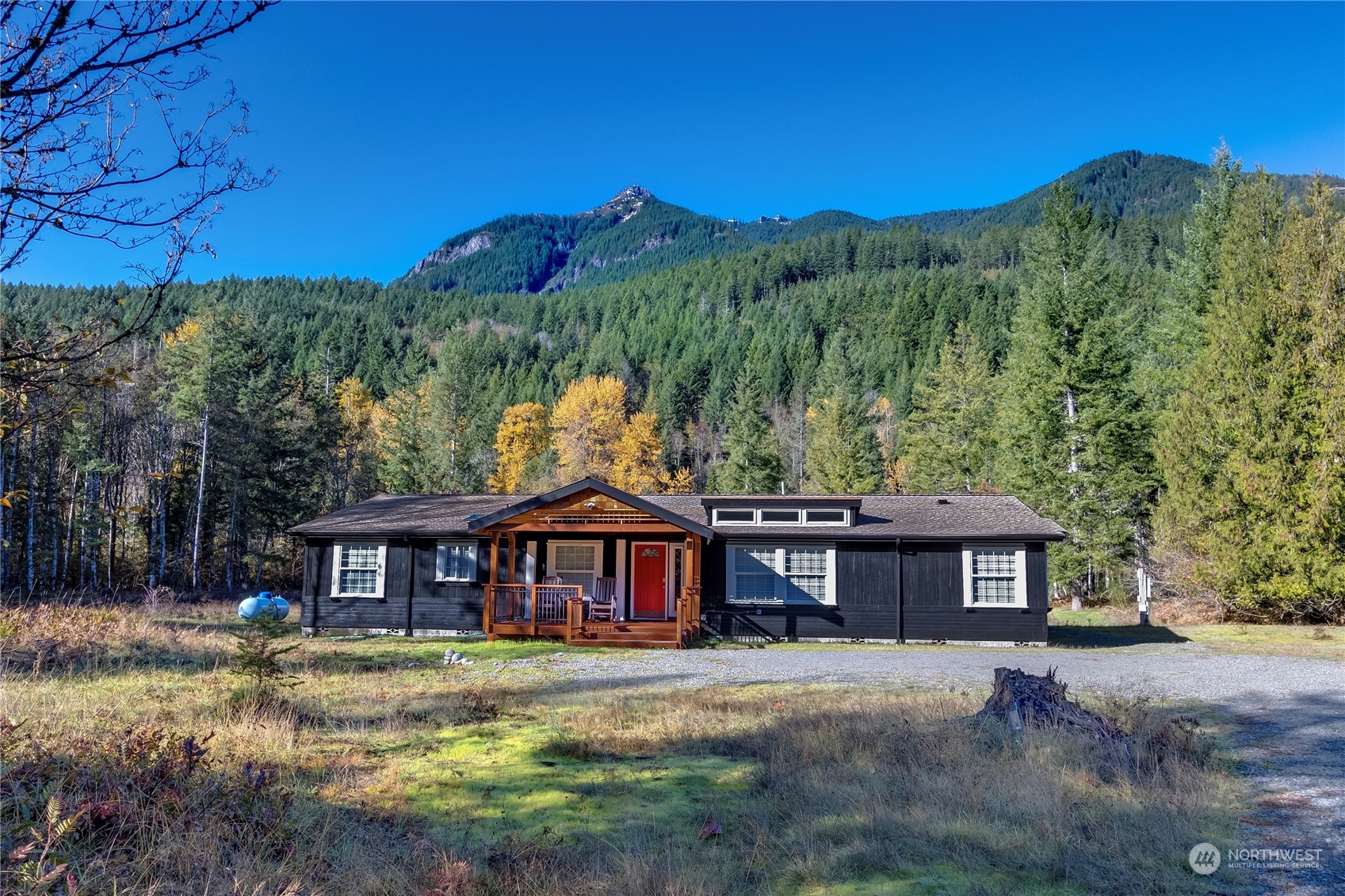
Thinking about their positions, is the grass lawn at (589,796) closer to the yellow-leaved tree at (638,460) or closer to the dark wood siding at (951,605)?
the dark wood siding at (951,605)

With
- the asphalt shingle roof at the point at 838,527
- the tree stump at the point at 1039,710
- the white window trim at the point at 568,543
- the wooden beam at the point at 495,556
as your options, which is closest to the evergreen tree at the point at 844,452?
the asphalt shingle roof at the point at 838,527

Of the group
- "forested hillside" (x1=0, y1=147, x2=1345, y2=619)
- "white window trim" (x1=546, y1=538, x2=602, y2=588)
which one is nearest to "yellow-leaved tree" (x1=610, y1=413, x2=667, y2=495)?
"forested hillside" (x1=0, y1=147, x2=1345, y2=619)

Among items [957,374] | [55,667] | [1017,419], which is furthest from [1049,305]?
[55,667]

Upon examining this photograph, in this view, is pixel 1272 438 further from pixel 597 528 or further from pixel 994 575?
pixel 597 528

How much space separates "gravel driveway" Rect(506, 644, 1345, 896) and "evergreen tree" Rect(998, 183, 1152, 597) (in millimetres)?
10639

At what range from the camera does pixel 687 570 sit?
18.8 m

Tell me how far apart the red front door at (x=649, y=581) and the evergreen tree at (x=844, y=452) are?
819 inches

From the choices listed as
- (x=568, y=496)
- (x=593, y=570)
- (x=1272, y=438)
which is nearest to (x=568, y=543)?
(x=593, y=570)

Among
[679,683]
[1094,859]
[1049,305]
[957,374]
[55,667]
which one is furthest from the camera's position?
[957,374]

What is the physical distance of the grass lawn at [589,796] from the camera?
189 inches

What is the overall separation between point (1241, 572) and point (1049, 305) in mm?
11740

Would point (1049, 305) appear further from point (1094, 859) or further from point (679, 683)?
point (1094, 859)

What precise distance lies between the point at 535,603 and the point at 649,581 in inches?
138

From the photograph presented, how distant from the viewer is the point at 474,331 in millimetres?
99375
